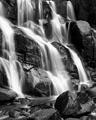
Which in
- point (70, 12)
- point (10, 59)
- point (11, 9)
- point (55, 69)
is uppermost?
point (11, 9)

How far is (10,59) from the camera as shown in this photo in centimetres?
2038

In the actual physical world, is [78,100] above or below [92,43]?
below

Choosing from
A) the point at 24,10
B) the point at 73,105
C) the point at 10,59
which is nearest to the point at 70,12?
the point at 24,10

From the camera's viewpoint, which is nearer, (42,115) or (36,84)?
(42,115)

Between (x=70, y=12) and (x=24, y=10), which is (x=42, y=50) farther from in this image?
(x=70, y=12)

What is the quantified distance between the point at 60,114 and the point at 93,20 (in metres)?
22.7

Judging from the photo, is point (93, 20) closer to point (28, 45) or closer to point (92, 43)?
point (92, 43)

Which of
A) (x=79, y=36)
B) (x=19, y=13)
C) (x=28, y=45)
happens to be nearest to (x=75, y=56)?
(x=79, y=36)

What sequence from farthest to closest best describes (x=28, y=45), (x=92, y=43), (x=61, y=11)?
(x=61, y=11) < (x=92, y=43) < (x=28, y=45)

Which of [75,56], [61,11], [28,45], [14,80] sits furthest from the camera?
[61,11]

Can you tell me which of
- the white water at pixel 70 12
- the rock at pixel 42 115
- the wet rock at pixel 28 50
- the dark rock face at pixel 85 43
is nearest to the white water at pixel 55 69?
the wet rock at pixel 28 50

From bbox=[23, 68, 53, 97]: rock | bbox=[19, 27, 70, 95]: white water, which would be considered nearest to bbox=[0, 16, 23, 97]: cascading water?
bbox=[23, 68, 53, 97]: rock

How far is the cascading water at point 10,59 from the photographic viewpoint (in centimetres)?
1923

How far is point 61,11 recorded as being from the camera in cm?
3284
